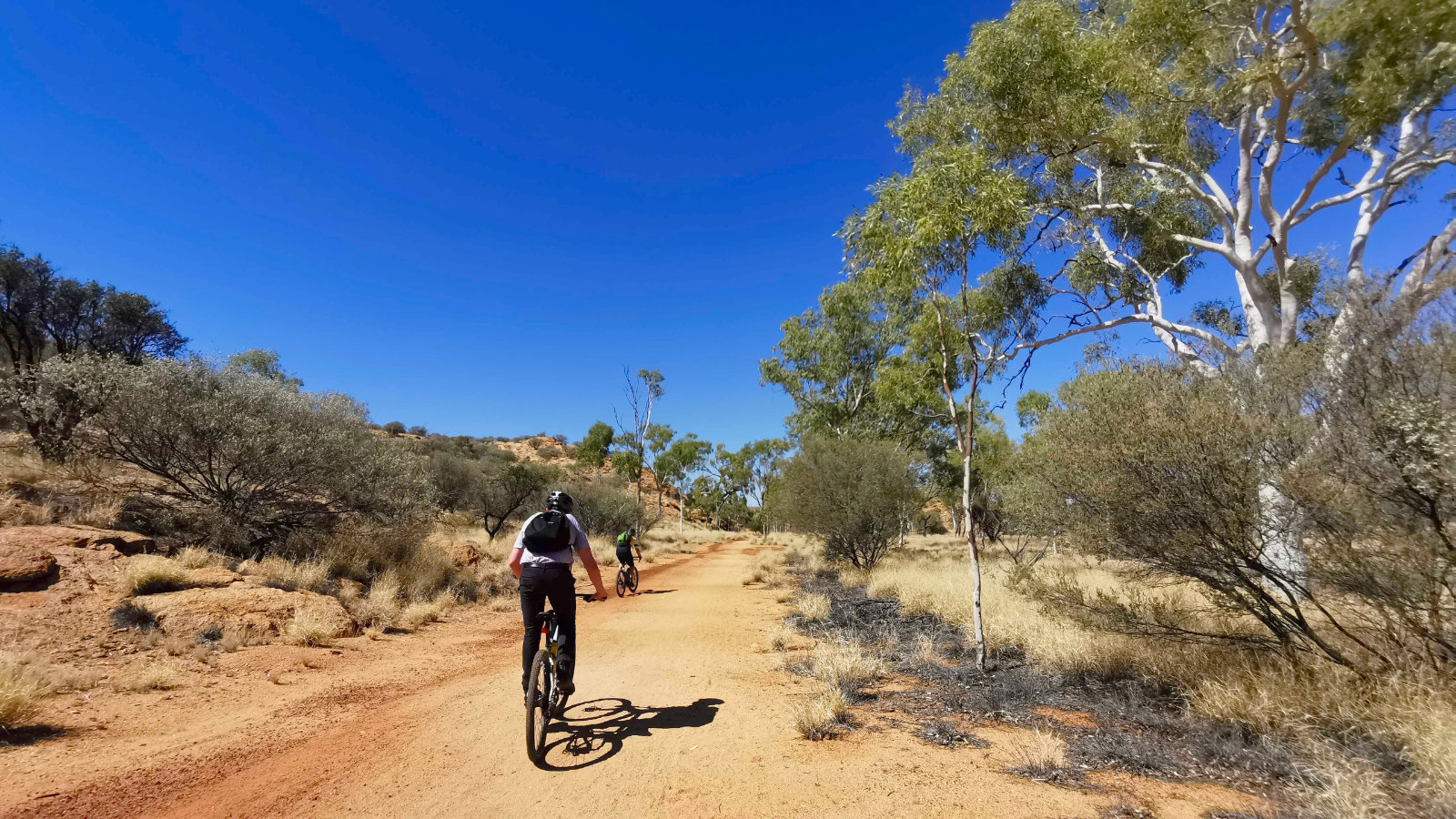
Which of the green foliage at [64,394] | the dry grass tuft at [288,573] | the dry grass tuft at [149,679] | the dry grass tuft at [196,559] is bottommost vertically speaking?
the dry grass tuft at [149,679]

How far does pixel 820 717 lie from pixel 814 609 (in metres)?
5.42

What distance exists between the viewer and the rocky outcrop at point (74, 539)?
7.20m

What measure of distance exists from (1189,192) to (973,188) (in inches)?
275

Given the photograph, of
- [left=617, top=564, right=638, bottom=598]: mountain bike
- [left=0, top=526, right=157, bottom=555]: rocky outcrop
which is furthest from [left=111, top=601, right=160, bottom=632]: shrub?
[left=617, top=564, right=638, bottom=598]: mountain bike

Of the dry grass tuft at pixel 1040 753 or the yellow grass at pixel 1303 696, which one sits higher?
the yellow grass at pixel 1303 696

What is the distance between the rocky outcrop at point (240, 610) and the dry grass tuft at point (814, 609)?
7067mm

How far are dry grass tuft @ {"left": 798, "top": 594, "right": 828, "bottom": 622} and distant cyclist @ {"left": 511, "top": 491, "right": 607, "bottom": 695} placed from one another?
6026 mm

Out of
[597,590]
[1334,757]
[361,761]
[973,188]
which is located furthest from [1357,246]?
[361,761]

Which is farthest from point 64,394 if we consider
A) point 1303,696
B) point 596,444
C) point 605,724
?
point 596,444

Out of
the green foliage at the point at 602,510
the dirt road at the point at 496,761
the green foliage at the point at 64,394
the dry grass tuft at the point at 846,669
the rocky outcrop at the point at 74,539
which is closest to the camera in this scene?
the dirt road at the point at 496,761

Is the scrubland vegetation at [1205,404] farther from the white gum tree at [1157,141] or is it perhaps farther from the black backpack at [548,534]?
the black backpack at [548,534]

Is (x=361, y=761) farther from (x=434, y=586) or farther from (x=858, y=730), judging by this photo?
(x=434, y=586)

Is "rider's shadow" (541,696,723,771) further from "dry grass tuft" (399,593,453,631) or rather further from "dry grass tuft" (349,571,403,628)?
"dry grass tuft" (399,593,453,631)

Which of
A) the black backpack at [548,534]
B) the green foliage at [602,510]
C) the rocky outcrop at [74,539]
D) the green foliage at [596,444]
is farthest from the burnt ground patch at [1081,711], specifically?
the green foliage at [596,444]
